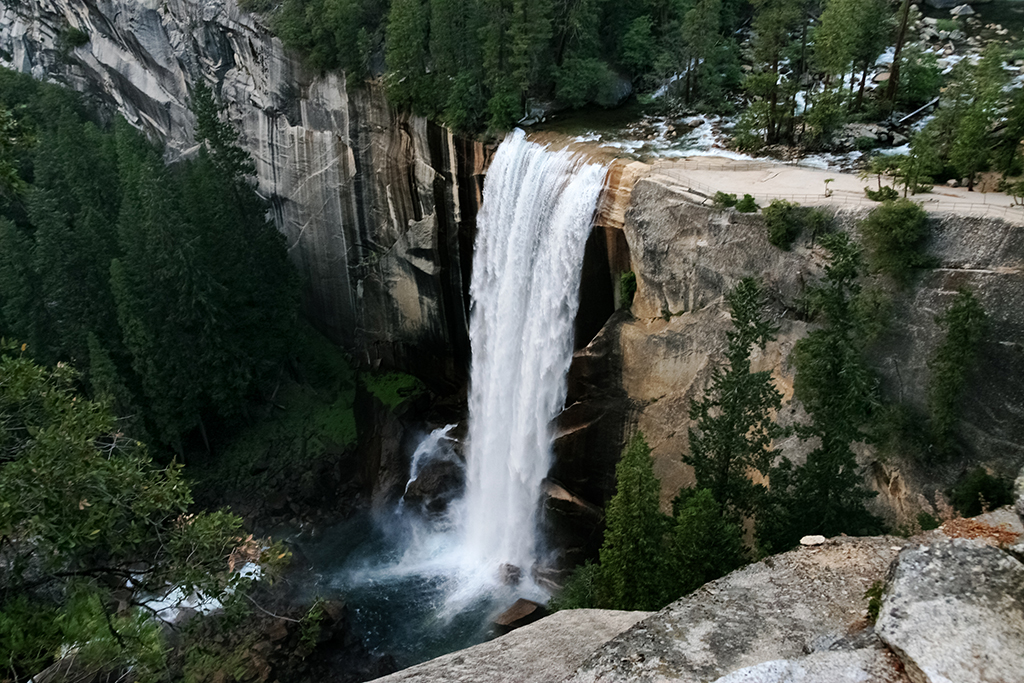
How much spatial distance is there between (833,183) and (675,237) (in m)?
4.78

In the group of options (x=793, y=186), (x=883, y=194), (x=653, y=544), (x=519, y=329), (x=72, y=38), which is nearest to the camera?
(x=653, y=544)

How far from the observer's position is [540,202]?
26.0 m

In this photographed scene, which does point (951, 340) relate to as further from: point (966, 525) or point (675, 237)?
point (675, 237)

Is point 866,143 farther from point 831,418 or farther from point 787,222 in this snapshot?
point 831,418

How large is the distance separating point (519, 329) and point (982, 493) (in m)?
16.1

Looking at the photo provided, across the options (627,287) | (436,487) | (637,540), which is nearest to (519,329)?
(627,287)

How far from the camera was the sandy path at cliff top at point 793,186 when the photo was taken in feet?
58.4

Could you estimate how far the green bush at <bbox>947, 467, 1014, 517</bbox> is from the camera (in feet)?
52.3

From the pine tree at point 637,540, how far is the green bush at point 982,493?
254 inches

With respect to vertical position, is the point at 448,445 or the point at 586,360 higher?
the point at 586,360

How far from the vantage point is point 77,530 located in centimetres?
942

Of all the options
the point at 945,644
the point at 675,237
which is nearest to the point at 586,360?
the point at 675,237

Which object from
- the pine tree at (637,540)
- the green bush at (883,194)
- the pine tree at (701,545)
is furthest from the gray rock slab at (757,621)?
the green bush at (883,194)

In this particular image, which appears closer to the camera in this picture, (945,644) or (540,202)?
(945,644)
